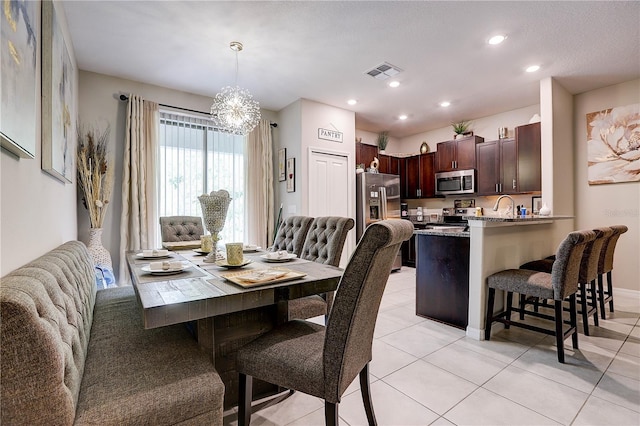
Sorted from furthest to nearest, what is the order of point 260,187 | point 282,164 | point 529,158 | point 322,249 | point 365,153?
point 365,153 → point 282,164 → point 260,187 → point 529,158 → point 322,249

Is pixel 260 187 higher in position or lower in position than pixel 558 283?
higher

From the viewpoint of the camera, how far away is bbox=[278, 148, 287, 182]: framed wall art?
4.76 m

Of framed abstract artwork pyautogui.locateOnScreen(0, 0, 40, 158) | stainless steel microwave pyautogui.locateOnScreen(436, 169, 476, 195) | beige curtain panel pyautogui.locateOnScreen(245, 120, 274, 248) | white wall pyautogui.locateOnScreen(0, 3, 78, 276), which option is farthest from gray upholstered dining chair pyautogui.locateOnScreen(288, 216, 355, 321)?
stainless steel microwave pyautogui.locateOnScreen(436, 169, 476, 195)

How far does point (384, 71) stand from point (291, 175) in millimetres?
1960

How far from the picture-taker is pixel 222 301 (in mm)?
1132

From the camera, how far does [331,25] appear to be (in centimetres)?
267

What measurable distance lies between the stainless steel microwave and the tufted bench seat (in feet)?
16.7

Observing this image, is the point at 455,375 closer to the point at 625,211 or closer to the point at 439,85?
the point at 439,85

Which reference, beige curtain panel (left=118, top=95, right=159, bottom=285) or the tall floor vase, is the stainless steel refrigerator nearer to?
beige curtain panel (left=118, top=95, right=159, bottom=285)

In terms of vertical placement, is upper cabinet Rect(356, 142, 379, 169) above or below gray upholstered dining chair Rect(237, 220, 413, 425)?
above

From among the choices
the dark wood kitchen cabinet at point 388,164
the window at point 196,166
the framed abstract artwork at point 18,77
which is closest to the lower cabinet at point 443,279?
the window at point 196,166

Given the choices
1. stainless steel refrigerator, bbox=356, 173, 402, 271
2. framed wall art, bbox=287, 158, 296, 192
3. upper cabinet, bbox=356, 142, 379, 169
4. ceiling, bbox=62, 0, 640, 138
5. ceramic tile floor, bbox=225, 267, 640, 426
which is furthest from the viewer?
upper cabinet, bbox=356, 142, 379, 169

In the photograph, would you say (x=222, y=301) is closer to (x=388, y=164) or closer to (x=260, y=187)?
(x=260, y=187)

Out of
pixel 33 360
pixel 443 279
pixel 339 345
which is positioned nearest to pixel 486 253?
pixel 443 279
